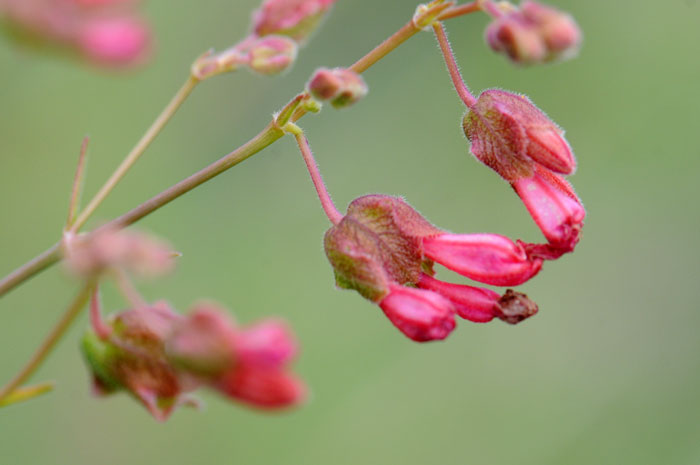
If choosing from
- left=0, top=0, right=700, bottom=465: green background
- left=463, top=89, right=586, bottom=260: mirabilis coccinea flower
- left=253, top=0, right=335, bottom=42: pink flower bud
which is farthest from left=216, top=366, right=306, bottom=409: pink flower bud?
left=0, top=0, right=700, bottom=465: green background

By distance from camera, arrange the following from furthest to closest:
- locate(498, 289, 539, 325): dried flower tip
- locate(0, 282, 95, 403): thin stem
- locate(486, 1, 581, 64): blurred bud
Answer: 1. locate(498, 289, 539, 325): dried flower tip
2. locate(486, 1, 581, 64): blurred bud
3. locate(0, 282, 95, 403): thin stem

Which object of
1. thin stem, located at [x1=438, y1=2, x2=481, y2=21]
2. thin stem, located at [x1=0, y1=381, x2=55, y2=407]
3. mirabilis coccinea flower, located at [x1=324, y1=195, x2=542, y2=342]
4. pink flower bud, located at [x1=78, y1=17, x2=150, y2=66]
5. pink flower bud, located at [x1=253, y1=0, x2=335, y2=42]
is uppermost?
pink flower bud, located at [x1=78, y1=17, x2=150, y2=66]

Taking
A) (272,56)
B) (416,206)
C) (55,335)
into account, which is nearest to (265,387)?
(55,335)

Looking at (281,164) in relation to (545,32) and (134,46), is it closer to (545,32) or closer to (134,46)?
(545,32)

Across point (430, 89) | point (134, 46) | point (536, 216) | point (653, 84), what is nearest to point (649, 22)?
point (653, 84)

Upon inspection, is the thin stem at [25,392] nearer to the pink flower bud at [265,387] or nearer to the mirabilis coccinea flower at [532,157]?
the pink flower bud at [265,387]

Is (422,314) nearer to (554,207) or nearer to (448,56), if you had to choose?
(554,207)

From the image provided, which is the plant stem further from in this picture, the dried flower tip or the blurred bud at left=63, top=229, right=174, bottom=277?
the dried flower tip
